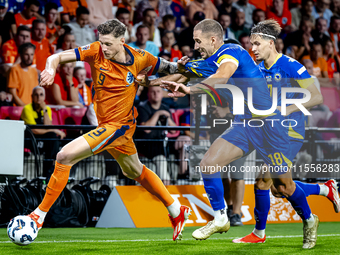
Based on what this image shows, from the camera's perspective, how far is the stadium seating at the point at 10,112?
27.7 feet

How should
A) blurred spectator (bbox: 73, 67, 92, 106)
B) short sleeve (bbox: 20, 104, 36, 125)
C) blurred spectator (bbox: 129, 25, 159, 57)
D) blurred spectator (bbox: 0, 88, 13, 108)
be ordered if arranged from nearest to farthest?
short sleeve (bbox: 20, 104, 36, 125), blurred spectator (bbox: 0, 88, 13, 108), blurred spectator (bbox: 73, 67, 92, 106), blurred spectator (bbox: 129, 25, 159, 57)

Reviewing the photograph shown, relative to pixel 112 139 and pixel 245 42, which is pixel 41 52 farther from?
pixel 112 139

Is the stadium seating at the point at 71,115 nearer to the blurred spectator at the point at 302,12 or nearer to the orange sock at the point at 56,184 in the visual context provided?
the orange sock at the point at 56,184

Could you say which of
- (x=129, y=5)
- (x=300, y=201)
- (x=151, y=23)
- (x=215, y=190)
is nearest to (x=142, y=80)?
(x=215, y=190)

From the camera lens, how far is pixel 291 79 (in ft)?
16.6

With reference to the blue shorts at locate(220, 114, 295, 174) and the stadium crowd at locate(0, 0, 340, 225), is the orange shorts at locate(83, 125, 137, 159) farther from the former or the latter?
the stadium crowd at locate(0, 0, 340, 225)

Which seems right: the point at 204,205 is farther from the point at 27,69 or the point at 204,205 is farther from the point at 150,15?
the point at 150,15

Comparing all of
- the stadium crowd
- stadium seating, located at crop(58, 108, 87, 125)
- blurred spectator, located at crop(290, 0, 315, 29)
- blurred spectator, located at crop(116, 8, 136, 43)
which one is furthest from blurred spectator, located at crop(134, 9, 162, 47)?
blurred spectator, located at crop(290, 0, 315, 29)

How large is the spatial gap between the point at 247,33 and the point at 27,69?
17.9 ft

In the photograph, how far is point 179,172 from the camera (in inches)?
322

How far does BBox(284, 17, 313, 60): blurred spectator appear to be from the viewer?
12.2m

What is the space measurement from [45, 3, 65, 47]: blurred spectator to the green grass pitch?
14.9ft

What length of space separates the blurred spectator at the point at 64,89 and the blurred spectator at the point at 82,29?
0.76 m

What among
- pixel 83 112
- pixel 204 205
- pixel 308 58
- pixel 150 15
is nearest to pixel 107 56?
pixel 204 205
